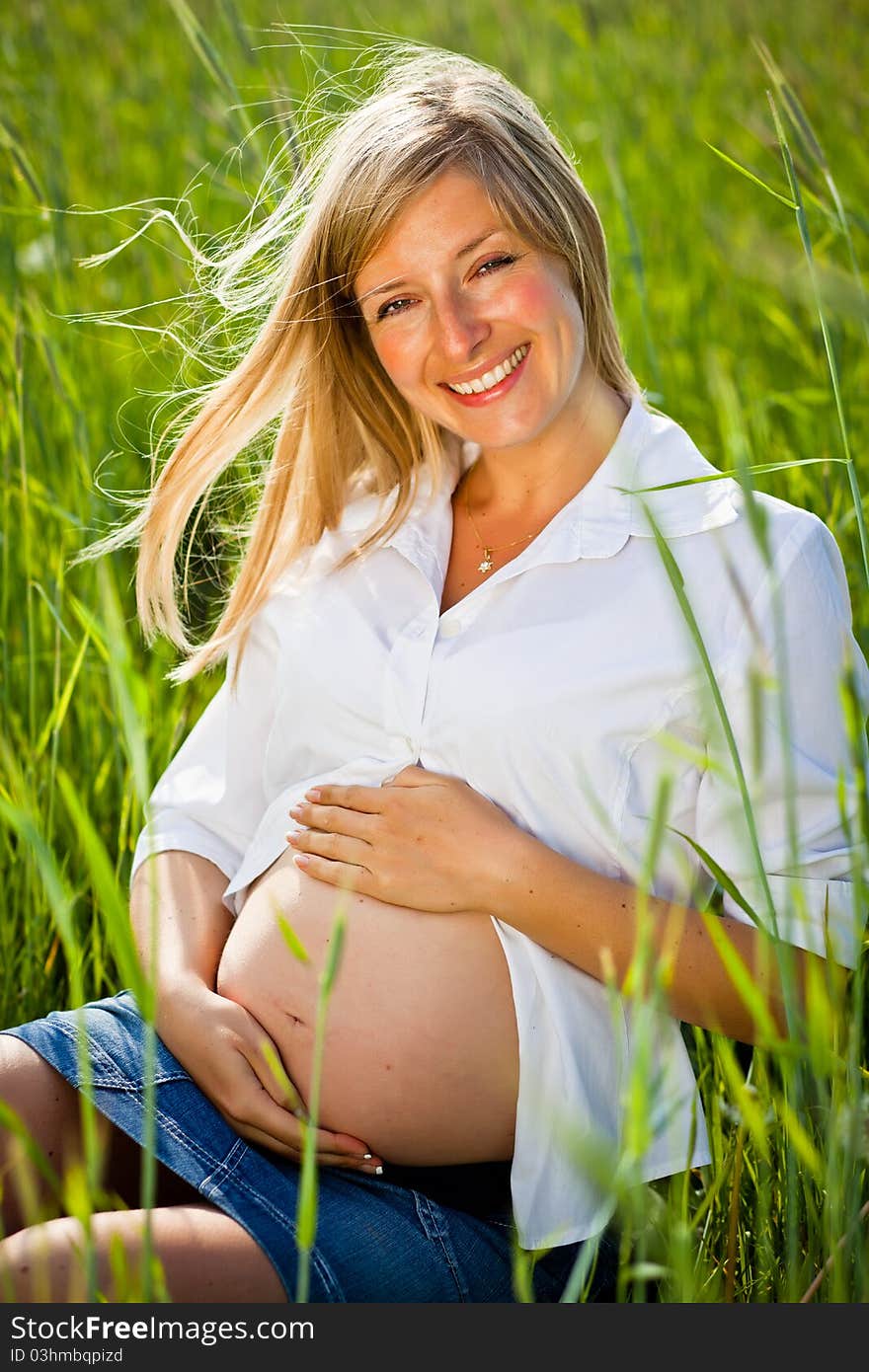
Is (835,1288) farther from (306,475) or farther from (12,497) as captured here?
(12,497)

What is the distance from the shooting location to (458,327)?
176cm

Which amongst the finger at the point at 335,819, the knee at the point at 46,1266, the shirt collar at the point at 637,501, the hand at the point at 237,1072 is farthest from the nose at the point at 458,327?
the knee at the point at 46,1266

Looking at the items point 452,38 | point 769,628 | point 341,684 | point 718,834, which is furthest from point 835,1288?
point 452,38

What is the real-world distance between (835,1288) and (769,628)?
72 centimetres

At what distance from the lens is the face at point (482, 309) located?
1.77m

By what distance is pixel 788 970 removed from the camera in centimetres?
96

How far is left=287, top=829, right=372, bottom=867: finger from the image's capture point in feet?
5.46

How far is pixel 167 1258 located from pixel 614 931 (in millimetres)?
591

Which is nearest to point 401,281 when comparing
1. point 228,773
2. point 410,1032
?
point 228,773

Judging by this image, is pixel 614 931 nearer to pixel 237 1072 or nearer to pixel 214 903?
pixel 237 1072

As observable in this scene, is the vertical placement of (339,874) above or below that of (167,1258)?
above

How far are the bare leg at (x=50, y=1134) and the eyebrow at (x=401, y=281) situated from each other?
3.53ft

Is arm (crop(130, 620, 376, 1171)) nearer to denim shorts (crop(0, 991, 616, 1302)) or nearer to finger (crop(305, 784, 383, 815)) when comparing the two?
denim shorts (crop(0, 991, 616, 1302))

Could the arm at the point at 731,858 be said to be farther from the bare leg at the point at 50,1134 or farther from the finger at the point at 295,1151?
the bare leg at the point at 50,1134
